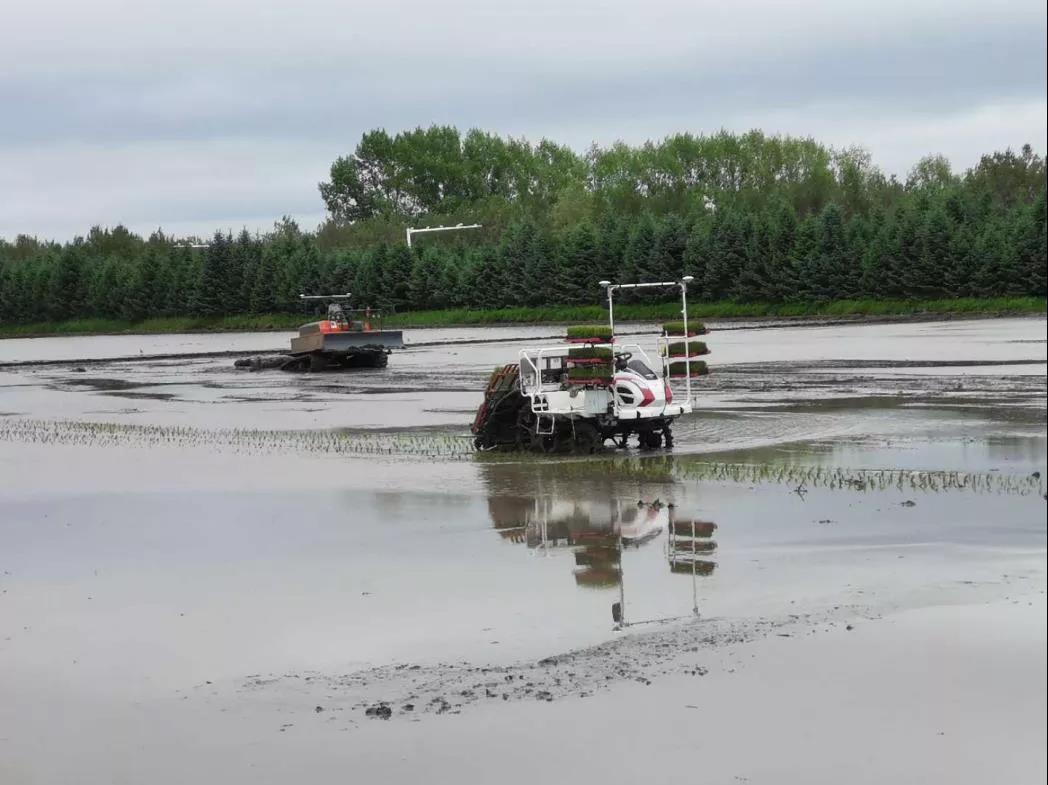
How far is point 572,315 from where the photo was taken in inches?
3866

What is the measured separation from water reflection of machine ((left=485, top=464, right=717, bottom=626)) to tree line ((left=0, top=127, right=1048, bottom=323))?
40.3 meters

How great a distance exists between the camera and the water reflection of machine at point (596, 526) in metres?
14.9

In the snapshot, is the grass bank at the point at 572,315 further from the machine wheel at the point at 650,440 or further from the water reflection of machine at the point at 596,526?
the water reflection of machine at the point at 596,526

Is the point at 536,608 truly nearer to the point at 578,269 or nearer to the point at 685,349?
the point at 685,349

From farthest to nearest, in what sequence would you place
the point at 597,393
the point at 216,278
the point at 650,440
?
1. the point at 216,278
2. the point at 650,440
3. the point at 597,393

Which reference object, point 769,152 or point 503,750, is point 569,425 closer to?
point 503,750

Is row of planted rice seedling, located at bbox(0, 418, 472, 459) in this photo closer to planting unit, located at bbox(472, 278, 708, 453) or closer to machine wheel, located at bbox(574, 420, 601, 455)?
planting unit, located at bbox(472, 278, 708, 453)

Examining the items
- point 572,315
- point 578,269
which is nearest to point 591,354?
point 572,315

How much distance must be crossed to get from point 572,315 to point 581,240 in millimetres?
5575

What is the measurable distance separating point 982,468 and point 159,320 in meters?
113

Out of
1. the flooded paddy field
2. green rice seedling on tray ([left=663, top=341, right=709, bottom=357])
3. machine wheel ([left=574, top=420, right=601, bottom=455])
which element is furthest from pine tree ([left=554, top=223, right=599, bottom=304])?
machine wheel ([left=574, top=420, right=601, bottom=455])

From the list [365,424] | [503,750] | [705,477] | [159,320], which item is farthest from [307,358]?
[159,320]

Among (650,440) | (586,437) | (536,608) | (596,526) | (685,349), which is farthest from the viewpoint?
(650,440)

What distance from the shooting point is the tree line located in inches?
3127
